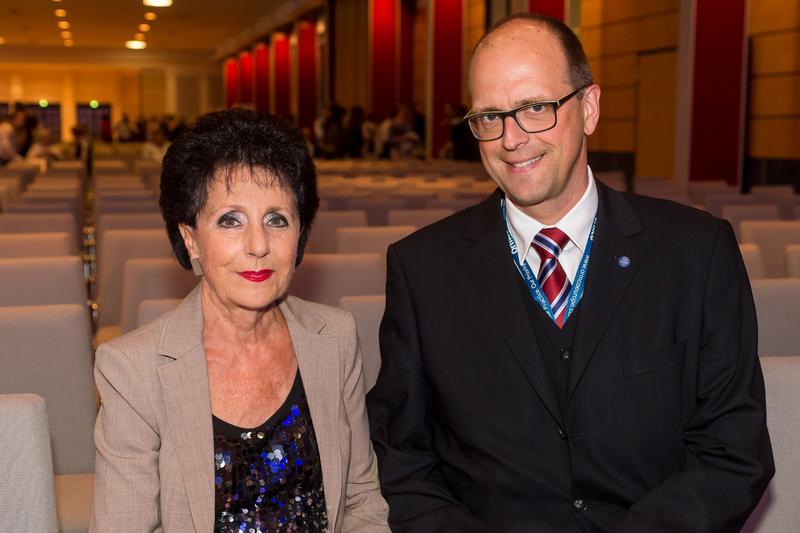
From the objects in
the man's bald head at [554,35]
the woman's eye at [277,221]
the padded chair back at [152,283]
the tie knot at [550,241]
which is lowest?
the padded chair back at [152,283]

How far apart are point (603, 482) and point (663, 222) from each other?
506 mm

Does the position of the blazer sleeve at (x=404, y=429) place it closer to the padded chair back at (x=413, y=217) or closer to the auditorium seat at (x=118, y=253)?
the auditorium seat at (x=118, y=253)

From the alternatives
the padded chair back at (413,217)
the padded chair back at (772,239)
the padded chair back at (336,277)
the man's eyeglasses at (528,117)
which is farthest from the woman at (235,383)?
the padded chair back at (413,217)

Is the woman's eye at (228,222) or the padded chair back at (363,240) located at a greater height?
the woman's eye at (228,222)

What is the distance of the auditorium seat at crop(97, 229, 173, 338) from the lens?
446cm

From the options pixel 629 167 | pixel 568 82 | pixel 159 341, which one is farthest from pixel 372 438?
pixel 629 167

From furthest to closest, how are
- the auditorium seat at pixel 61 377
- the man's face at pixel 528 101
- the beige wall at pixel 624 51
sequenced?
the beige wall at pixel 624 51, the auditorium seat at pixel 61 377, the man's face at pixel 528 101

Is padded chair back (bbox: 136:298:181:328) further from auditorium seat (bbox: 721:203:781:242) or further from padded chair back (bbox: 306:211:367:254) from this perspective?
auditorium seat (bbox: 721:203:781:242)

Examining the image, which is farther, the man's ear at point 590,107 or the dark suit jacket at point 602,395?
the man's ear at point 590,107

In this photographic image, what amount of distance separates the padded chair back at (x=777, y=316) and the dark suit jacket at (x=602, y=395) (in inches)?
44.7

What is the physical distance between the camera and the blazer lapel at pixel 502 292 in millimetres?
1864

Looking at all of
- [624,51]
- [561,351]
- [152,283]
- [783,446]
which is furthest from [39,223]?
[624,51]

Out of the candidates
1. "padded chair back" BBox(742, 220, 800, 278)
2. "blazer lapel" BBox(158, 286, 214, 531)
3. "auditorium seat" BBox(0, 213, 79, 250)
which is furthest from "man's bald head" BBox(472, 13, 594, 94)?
"auditorium seat" BBox(0, 213, 79, 250)

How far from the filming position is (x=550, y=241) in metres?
1.98
